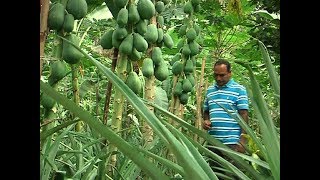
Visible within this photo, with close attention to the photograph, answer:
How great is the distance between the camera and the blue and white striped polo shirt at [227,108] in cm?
323

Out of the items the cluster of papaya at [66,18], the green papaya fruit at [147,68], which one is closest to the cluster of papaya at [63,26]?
the cluster of papaya at [66,18]

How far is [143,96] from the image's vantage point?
11.2 feet

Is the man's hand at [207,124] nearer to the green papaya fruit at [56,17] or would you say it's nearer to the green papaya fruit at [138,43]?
the green papaya fruit at [138,43]

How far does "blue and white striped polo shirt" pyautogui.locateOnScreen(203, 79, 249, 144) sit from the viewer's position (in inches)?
127

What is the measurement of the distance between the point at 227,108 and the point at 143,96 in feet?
1.91

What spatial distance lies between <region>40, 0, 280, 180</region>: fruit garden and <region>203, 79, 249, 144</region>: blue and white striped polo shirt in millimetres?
117

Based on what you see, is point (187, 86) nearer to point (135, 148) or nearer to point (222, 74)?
point (222, 74)

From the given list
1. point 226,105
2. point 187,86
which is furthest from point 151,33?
point 187,86

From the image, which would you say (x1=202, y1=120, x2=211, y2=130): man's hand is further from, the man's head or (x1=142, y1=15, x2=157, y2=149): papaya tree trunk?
(x1=142, y1=15, x2=157, y2=149): papaya tree trunk

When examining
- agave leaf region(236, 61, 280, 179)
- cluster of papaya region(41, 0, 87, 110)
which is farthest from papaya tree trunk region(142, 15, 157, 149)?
agave leaf region(236, 61, 280, 179)

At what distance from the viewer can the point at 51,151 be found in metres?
1.28
